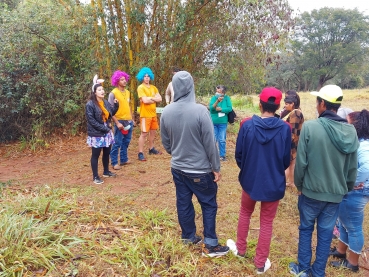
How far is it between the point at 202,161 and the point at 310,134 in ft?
3.29

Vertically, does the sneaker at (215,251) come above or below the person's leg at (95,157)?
below

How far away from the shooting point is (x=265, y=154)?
108 inches

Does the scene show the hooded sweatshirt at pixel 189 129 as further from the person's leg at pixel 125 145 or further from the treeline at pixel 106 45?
the treeline at pixel 106 45

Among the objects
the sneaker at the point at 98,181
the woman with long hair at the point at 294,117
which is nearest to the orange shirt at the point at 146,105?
the sneaker at the point at 98,181

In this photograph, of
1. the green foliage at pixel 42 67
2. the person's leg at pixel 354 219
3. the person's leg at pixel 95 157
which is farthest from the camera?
the green foliage at pixel 42 67

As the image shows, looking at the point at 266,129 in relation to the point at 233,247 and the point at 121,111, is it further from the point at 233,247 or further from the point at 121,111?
the point at 121,111

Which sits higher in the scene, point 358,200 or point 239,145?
point 239,145

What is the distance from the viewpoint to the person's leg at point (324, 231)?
2.85 m

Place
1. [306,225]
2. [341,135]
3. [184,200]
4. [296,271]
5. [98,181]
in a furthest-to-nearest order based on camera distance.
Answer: [98,181] < [184,200] < [296,271] < [306,225] < [341,135]

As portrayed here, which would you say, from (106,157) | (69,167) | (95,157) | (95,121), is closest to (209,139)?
(95,121)

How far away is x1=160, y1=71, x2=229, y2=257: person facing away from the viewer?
9.47 feet

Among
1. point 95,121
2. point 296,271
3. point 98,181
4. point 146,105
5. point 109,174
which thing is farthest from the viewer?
point 146,105

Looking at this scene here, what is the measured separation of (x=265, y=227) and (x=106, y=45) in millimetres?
6634

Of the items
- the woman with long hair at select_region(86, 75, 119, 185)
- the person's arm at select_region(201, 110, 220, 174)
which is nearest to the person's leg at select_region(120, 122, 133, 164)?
the woman with long hair at select_region(86, 75, 119, 185)
